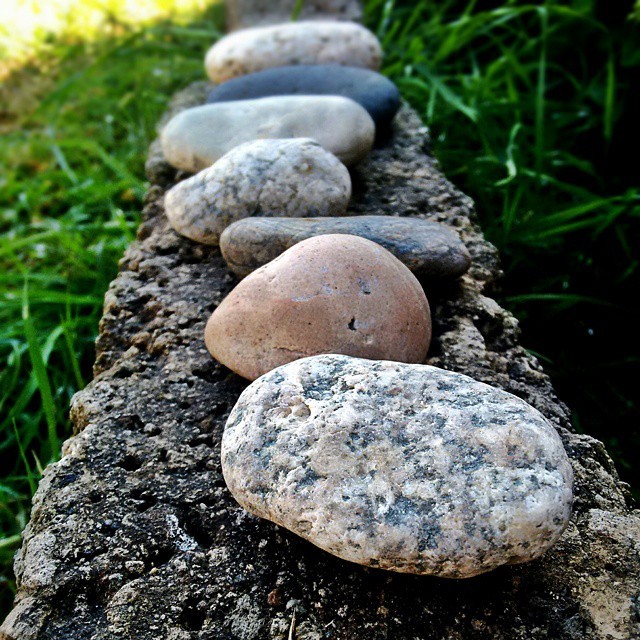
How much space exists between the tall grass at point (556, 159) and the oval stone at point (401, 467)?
1043mm

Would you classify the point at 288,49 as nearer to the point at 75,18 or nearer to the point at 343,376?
the point at 75,18

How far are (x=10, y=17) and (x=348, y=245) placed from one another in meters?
3.38

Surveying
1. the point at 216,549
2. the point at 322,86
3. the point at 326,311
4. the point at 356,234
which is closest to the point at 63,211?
the point at 322,86

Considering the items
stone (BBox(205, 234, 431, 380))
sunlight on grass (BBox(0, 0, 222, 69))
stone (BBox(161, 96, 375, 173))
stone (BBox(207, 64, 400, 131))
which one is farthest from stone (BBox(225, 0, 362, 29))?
stone (BBox(205, 234, 431, 380))

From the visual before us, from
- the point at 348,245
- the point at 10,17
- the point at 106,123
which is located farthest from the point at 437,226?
the point at 10,17

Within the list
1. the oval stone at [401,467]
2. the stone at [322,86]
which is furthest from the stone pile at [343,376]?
the stone at [322,86]

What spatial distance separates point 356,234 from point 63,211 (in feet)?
6.12

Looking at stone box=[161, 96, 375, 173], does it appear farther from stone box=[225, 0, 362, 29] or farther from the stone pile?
stone box=[225, 0, 362, 29]

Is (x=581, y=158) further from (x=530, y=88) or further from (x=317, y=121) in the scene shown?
(x=317, y=121)

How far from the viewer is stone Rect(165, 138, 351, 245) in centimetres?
186

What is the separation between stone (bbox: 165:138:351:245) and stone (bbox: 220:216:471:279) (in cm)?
15

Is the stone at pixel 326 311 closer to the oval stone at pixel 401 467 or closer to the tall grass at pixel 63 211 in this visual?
the oval stone at pixel 401 467

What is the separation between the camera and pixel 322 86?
101 inches

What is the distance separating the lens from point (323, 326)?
1409mm
